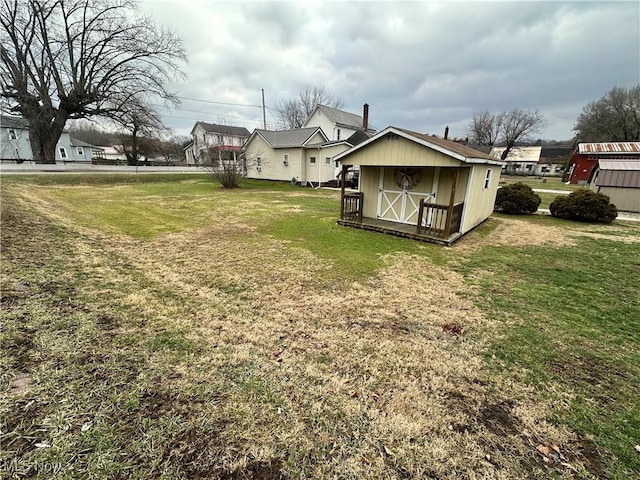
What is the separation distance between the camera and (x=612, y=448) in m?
2.09

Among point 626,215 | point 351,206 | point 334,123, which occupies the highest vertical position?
point 334,123

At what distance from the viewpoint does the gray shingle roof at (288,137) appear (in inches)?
853

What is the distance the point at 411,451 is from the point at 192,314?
9.99 ft

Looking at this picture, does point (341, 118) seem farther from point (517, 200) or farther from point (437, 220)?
point (437, 220)

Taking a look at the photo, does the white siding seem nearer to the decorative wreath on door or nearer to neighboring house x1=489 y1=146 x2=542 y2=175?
the decorative wreath on door

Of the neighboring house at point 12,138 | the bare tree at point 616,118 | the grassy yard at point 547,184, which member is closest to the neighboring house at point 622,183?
the grassy yard at point 547,184

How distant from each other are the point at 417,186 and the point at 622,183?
13.1m

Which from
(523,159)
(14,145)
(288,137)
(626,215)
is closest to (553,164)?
(523,159)

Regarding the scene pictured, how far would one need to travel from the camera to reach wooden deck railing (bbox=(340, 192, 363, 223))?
935 cm

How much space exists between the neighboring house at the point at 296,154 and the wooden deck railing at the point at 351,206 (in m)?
12.2

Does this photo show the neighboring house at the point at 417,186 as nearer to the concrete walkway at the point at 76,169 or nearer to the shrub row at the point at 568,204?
the shrub row at the point at 568,204

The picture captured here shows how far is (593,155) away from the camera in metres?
26.6

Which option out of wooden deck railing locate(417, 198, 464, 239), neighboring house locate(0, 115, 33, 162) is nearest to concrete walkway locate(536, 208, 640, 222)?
wooden deck railing locate(417, 198, 464, 239)

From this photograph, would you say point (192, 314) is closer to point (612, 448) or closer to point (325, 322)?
point (325, 322)
